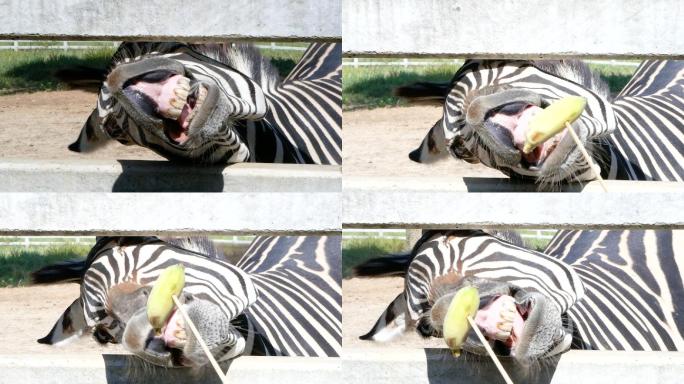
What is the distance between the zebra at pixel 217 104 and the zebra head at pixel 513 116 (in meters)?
0.28

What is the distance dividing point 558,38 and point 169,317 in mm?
1173

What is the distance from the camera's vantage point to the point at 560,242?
2.95 meters

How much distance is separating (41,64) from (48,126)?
0.16 metres

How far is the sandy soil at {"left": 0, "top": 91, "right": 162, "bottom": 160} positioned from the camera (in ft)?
9.73

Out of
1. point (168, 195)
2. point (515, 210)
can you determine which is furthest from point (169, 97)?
point (515, 210)

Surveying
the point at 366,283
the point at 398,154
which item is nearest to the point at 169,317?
the point at 366,283

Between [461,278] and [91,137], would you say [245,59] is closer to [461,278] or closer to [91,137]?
[91,137]

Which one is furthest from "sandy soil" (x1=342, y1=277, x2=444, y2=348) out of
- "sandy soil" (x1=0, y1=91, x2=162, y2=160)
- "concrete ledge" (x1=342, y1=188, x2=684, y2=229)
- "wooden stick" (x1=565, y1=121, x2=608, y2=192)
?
"sandy soil" (x1=0, y1=91, x2=162, y2=160)

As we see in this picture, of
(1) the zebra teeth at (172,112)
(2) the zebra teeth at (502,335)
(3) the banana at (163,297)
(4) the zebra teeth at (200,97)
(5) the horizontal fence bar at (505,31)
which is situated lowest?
(2) the zebra teeth at (502,335)

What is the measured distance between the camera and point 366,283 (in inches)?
117

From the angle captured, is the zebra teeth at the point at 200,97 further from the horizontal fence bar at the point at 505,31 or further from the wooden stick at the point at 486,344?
the wooden stick at the point at 486,344

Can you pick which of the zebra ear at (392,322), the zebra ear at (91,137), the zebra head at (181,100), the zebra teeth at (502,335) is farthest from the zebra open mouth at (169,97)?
the zebra teeth at (502,335)

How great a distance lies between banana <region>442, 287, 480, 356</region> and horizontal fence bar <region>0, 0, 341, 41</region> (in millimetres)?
729

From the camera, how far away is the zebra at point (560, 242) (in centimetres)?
273
